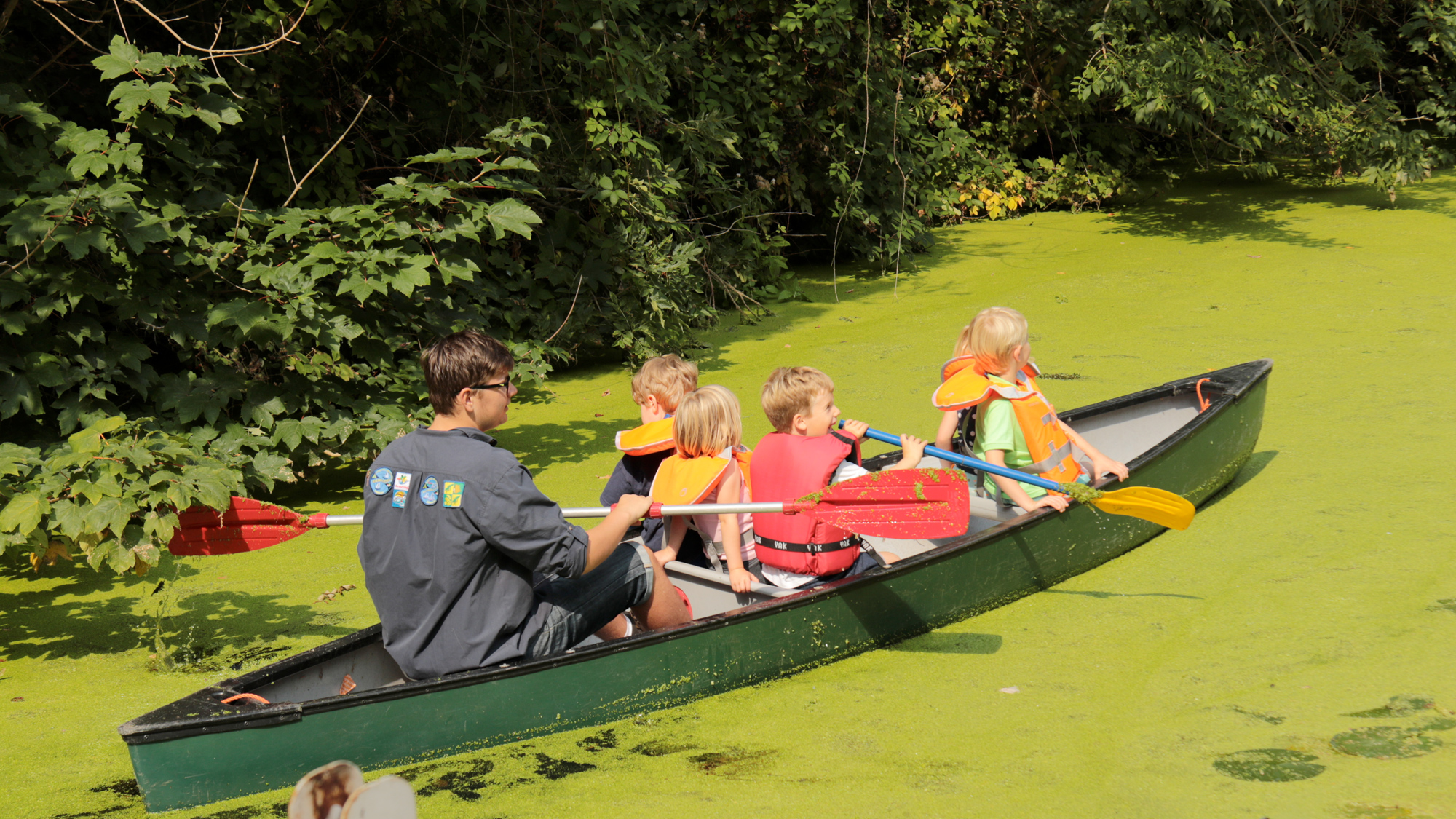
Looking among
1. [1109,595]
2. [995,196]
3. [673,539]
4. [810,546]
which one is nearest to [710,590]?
[673,539]

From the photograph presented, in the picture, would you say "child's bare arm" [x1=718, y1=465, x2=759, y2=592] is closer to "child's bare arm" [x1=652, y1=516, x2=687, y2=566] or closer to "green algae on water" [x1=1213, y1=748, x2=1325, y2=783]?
"child's bare arm" [x1=652, y1=516, x2=687, y2=566]

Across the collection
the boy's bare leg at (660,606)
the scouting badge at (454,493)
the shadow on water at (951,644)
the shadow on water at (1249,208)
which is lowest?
the shadow on water at (951,644)

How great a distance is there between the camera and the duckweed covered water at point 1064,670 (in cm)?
280

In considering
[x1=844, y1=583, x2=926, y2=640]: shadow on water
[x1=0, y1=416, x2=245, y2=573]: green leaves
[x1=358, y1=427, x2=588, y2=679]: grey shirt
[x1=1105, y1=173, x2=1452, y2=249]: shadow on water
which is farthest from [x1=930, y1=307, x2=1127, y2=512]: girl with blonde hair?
[x1=1105, y1=173, x2=1452, y2=249]: shadow on water

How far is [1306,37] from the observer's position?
441 inches

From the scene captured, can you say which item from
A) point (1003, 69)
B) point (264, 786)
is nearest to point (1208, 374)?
point (264, 786)

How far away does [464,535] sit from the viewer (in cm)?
276

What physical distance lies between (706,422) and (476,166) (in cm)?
410

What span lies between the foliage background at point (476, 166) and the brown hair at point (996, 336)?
200 centimetres

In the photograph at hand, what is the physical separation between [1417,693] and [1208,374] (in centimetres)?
225

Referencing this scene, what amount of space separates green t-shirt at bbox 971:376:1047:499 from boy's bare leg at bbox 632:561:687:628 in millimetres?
1464

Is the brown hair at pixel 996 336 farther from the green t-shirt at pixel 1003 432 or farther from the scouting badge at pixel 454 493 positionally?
the scouting badge at pixel 454 493

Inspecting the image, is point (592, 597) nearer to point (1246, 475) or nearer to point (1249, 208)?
Result: point (1246, 475)

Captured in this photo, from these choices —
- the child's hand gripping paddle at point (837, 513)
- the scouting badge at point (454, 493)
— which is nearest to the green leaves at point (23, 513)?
the child's hand gripping paddle at point (837, 513)
